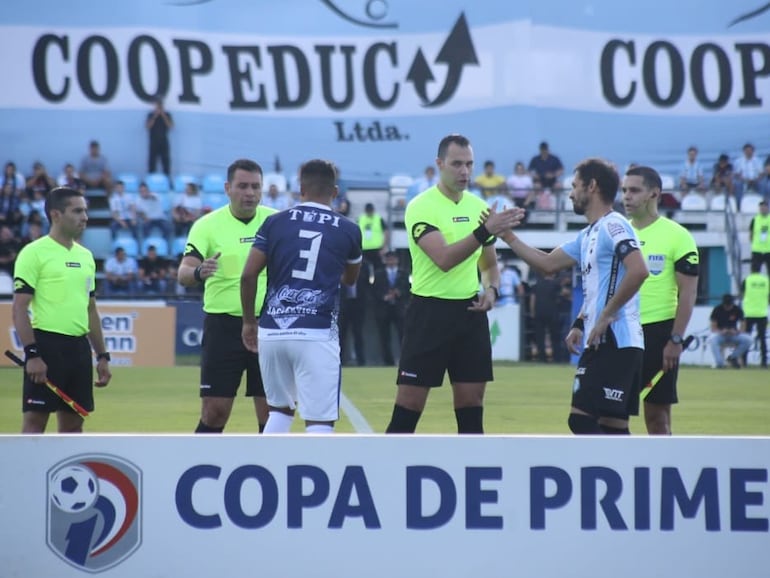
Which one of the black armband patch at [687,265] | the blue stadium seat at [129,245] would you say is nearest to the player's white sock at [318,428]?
the black armband patch at [687,265]

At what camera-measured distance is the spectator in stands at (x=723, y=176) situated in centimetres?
2602

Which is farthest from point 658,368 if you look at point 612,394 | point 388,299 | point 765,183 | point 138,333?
point 765,183

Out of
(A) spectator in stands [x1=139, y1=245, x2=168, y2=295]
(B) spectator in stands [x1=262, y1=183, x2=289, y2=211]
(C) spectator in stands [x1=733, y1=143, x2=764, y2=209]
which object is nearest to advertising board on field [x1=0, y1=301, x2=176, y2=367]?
(A) spectator in stands [x1=139, y1=245, x2=168, y2=295]

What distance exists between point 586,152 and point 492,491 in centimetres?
2322

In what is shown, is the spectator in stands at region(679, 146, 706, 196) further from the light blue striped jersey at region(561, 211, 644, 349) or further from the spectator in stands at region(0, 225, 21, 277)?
the light blue striped jersey at region(561, 211, 644, 349)

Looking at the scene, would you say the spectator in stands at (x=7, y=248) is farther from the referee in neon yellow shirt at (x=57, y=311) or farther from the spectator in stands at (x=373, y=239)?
the referee in neon yellow shirt at (x=57, y=311)

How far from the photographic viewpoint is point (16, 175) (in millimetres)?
24891

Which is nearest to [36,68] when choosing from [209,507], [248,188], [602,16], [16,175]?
[16,175]

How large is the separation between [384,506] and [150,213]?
21.0 metres

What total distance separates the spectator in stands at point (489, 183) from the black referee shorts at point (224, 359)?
16.8 m

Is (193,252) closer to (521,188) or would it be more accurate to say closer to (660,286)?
(660,286)

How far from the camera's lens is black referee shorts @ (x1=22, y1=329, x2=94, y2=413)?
8.45m

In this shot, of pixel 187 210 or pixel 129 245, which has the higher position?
pixel 187 210

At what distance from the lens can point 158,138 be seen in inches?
1060
